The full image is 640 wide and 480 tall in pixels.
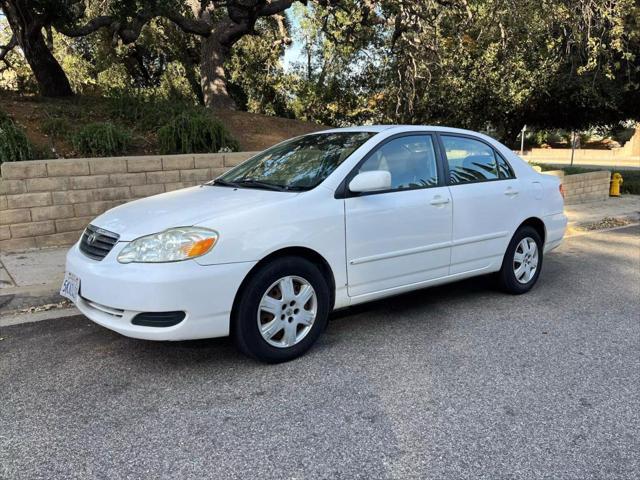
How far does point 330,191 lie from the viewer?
394 centimetres

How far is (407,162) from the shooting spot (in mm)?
4555

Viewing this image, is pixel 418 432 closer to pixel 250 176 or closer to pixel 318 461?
pixel 318 461

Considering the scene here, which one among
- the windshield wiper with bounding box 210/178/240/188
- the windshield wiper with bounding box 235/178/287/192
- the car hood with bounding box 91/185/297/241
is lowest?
the car hood with bounding box 91/185/297/241

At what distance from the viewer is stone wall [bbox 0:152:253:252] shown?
259 inches

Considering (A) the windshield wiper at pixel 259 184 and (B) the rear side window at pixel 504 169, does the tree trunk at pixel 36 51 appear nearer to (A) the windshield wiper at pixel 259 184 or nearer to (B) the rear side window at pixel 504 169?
(A) the windshield wiper at pixel 259 184

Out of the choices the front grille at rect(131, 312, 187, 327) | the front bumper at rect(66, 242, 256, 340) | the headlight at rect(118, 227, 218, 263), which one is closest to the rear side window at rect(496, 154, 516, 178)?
the front bumper at rect(66, 242, 256, 340)

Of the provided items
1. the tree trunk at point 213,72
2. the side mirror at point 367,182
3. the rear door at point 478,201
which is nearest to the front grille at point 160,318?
the side mirror at point 367,182

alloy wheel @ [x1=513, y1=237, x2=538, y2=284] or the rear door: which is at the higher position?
the rear door

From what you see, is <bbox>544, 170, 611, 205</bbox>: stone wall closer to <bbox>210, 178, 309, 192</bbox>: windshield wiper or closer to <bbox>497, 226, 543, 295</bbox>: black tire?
<bbox>497, 226, 543, 295</bbox>: black tire

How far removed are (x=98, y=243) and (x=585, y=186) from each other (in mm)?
11967

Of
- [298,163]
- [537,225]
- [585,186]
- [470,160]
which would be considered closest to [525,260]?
[537,225]

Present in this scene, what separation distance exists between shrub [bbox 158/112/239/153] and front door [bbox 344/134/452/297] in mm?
4826

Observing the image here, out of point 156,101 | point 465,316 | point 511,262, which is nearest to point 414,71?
point 156,101

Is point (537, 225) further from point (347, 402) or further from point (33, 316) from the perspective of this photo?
point (33, 316)
